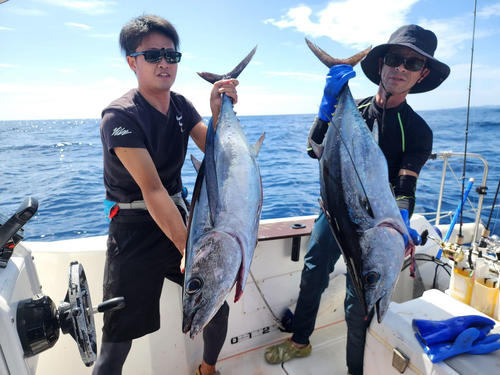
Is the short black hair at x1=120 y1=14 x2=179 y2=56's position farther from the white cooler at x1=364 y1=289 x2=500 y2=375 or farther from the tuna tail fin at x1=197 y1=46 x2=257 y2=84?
the white cooler at x1=364 y1=289 x2=500 y2=375

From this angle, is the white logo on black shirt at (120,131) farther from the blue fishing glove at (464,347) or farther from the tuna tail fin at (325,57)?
the blue fishing glove at (464,347)

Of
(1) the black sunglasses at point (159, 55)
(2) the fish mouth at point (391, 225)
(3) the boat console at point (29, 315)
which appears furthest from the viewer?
(1) the black sunglasses at point (159, 55)

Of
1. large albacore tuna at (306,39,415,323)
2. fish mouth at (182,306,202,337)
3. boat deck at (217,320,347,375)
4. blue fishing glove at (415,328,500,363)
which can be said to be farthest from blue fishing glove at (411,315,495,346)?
fish mouth at (182,306,202,337)

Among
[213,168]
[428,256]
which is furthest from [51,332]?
[428,256]

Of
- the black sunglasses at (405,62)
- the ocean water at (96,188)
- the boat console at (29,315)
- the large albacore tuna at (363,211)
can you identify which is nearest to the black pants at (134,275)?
the boat console at (29,315)

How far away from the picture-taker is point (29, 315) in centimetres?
104

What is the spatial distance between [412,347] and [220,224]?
4.17 ft

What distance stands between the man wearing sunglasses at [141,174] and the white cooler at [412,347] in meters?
0.96

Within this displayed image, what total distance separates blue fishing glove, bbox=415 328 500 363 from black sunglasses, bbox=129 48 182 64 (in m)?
1.93

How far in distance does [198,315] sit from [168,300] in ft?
4.32

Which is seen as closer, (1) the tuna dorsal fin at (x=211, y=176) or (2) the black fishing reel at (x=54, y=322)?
(2) the black fishing reel at (x=54, y=322)

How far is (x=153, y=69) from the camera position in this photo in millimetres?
1593

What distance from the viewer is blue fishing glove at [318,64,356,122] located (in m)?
1.49

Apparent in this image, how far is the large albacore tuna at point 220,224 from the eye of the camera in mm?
975
